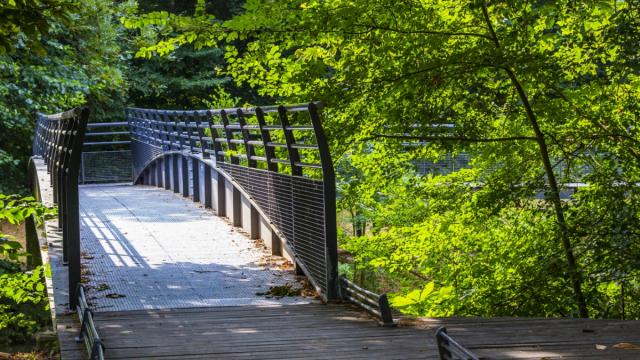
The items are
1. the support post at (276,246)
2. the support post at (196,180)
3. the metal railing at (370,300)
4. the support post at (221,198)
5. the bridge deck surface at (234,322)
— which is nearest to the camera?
the bridge deck surface at (234,322)

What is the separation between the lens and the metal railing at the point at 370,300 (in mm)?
7125

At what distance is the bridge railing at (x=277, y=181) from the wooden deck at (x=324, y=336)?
1038 mm

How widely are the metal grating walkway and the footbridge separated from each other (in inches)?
0.9

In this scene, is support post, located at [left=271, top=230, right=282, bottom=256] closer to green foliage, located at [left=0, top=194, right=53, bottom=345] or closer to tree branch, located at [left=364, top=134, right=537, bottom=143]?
tree branch, located at [left=364, top=134, right=537, bottom=143]

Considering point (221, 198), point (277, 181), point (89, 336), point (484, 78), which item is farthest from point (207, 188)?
point (89, 336)

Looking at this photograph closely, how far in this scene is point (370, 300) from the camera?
7.52 metres

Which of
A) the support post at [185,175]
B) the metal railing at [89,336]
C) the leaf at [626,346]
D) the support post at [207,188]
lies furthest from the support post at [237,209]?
the leaf at [626,346]

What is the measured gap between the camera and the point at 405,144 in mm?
10195

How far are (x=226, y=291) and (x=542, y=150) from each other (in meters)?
3.49

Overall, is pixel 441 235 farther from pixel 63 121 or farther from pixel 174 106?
pixel 174 106

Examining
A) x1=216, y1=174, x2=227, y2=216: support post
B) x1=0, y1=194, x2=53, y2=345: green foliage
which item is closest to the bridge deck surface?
x1=0, y1=194, x2=53, y2=345: green foliage

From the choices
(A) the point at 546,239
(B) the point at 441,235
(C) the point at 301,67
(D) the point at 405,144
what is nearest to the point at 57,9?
(C) the point at 301,67

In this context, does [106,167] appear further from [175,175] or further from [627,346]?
[627,346]

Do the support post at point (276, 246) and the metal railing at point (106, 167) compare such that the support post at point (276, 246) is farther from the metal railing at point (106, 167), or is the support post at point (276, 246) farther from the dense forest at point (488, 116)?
the metal railing at point (106, 167)
